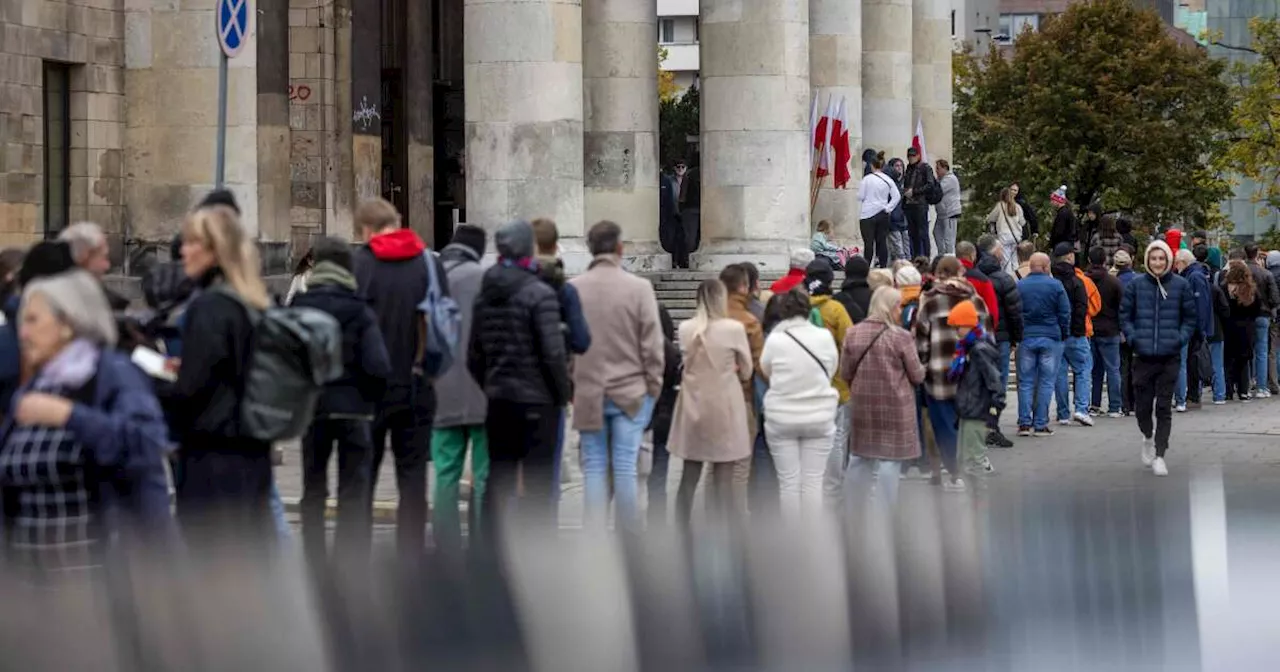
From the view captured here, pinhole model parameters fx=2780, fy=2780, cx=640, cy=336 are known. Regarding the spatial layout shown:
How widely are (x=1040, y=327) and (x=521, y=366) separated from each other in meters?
11.1

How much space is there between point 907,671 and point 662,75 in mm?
74849

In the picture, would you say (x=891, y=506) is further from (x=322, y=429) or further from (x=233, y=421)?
(x=233, y=421)

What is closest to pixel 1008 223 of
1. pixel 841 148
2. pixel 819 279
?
pixel 841 148

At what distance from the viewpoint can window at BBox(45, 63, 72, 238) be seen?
83.5 feet

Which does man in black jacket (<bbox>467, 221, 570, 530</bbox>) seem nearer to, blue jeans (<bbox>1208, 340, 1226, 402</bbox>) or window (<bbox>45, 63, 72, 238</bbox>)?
window (<bbox>45, 63, 72, 238</bbox>)

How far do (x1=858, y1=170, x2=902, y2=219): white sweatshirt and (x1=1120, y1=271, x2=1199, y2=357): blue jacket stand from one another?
35.1 ft

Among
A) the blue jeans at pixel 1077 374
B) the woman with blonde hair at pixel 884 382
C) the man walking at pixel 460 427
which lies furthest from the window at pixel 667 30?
the man walking at pixel 460 427

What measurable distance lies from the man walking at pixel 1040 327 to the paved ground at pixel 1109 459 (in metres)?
0.54

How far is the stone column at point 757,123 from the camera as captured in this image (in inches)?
1197

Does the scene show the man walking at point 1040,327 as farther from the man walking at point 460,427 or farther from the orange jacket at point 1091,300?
the man walking at point 460,427

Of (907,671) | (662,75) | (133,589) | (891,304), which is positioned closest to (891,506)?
(891,304)

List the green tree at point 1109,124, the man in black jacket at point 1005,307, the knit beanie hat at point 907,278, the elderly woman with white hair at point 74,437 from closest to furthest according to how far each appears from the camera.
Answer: the elderly woman with white hair at point 74,437
the knit beanie hat at point 907,278
the man in black jacket at point 1005,307
the green tree at point 1109,124

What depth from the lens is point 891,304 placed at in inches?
672

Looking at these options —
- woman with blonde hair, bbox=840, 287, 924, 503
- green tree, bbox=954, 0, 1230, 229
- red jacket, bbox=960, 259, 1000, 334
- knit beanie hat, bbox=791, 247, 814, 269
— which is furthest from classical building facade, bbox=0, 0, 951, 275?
green tree, bbox=954, 0, 1230, 229
